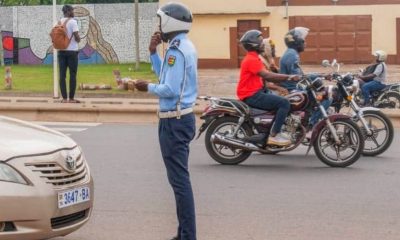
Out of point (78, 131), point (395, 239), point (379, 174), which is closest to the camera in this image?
point (395, 239)

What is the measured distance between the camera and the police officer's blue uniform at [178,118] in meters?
6.45

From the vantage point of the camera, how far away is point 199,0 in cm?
3819

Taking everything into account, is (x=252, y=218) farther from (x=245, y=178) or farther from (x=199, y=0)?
(x=199, y=0)

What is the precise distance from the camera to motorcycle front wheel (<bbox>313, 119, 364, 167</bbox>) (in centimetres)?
1091

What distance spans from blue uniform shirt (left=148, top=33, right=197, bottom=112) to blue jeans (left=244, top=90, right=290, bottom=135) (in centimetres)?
445

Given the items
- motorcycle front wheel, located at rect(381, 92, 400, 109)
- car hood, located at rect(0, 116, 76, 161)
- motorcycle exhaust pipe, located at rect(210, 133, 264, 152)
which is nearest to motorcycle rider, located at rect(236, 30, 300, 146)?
motorcycle exhaust pipe, located at rect(210, 133, 264, 152)

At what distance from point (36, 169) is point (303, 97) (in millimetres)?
5797

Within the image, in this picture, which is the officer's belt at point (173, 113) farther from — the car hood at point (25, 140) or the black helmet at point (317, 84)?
the black helmet at point (317, 84)

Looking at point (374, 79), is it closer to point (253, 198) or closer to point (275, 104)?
point (275, 104)

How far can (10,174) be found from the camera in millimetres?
5867

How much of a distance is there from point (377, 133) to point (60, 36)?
23.3ft

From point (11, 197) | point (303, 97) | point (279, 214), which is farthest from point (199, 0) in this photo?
point (11, 197)

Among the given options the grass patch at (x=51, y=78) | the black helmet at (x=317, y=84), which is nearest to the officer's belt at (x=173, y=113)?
the black helmet at (x=317, y=84)

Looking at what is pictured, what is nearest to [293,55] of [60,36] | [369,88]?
[60,36]
